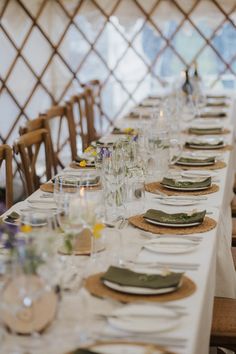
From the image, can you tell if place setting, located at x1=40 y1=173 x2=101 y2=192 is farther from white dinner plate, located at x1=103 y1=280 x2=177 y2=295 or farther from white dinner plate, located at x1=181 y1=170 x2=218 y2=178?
white dinner plate, located at x1=181 y1=170 x2=218 y2=178

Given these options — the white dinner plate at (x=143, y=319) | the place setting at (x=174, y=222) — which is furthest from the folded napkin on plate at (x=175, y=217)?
the white dinner plate at (x=143, y=319)

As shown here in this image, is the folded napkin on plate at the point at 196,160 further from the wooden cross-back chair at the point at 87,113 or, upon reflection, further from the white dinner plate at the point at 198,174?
the wooden cross-back chair at the point at 87,113

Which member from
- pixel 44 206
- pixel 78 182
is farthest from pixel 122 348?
pixel 44 206

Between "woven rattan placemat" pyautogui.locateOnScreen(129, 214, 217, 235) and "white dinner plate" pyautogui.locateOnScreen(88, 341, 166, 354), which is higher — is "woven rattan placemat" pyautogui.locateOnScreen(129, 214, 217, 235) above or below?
above

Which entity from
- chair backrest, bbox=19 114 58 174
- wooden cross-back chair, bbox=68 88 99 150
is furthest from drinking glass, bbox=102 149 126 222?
wooden cross-back chair, bbox=68 88 99 150

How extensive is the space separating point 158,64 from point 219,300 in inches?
146

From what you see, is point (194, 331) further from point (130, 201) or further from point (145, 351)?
point (130, 201)

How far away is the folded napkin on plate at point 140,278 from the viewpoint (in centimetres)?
149

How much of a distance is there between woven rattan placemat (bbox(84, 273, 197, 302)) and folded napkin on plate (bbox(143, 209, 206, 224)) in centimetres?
43

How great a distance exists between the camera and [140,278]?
5.03 ft

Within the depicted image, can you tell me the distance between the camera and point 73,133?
399 cm

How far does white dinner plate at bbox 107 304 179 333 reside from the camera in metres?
1.31

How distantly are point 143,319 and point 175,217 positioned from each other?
71cm

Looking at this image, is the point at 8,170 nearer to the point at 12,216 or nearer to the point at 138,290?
the point at 12,216
